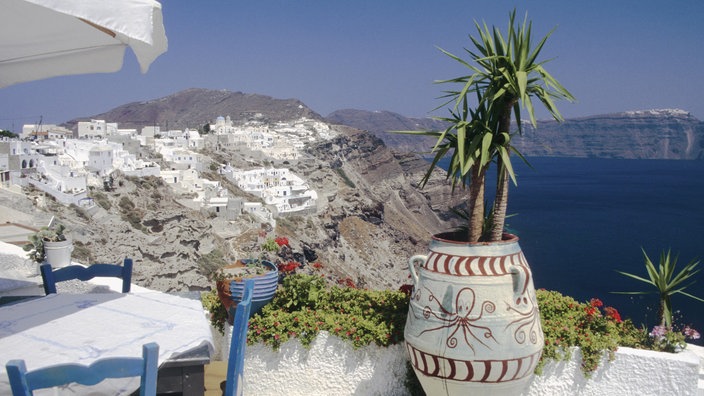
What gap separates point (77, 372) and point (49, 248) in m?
3.52

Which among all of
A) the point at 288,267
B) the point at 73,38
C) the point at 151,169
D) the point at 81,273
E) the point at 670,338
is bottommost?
the point at 151,169

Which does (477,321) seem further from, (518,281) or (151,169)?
(151,169)

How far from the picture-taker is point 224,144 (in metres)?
67.8

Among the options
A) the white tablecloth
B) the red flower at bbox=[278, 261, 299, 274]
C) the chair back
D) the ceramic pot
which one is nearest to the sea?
the red flower at bbox=[278, 261, 299, 274]

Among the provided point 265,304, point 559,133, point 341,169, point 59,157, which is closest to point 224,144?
point 341,169

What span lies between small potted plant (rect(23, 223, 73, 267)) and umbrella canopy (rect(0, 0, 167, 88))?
5.97ft

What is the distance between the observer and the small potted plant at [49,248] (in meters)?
4.38

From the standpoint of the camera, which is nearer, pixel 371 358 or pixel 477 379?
pixel 477 379

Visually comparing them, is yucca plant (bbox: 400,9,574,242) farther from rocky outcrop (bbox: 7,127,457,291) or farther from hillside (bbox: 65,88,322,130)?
hillside (bbox: 65,88,322,130)

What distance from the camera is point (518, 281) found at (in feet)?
8.90

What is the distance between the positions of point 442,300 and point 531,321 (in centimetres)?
46

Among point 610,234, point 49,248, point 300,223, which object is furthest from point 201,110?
point 49,248

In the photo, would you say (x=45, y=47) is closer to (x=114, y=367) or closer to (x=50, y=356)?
(x=50, y=356)

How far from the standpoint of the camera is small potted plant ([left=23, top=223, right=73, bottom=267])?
4.38 metres
